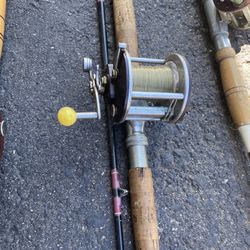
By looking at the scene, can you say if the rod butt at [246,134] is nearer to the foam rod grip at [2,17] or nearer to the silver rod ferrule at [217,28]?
the silver rod ferrule at [217,28]

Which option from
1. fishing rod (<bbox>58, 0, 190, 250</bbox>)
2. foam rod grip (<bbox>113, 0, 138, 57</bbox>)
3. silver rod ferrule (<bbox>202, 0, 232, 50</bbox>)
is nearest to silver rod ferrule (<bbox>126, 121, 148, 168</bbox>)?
fishing rod (<bbox>58, 0, 190, 250</bbox>)

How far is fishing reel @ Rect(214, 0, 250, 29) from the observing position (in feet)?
3.80

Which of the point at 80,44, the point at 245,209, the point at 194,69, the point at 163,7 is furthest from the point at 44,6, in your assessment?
the point at 245,209

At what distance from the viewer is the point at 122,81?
0.97 metres

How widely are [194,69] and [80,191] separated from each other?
1.99 feet

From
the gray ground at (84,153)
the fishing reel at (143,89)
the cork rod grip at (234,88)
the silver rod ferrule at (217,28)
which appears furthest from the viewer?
the silver rod ferrule at (217,28)

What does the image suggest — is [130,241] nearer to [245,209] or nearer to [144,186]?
[144,186]

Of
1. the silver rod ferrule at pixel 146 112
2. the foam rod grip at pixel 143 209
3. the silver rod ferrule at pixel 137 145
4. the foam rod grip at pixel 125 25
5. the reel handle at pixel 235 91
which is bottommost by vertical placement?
the foam rod grip at pixel 143 209

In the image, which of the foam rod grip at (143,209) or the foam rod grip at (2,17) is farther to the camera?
the foam rod grip at (2,17)

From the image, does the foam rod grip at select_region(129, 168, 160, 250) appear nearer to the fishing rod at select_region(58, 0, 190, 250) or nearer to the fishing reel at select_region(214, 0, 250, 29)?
the fishing rod at select_region(58, 0, 190, 250)

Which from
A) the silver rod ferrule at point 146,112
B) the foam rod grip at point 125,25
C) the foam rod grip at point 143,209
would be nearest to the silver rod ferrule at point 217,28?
the foam rod grip at point 125,25

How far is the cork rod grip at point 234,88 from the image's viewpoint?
115cm

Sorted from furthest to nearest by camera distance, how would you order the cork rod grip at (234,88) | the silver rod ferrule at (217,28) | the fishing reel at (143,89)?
the silver rod ferrule at (217,28)
the cork rod grip at (234,88)
the fishing reel at (143,89)

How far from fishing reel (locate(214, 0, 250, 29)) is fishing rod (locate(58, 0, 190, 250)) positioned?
311mm
